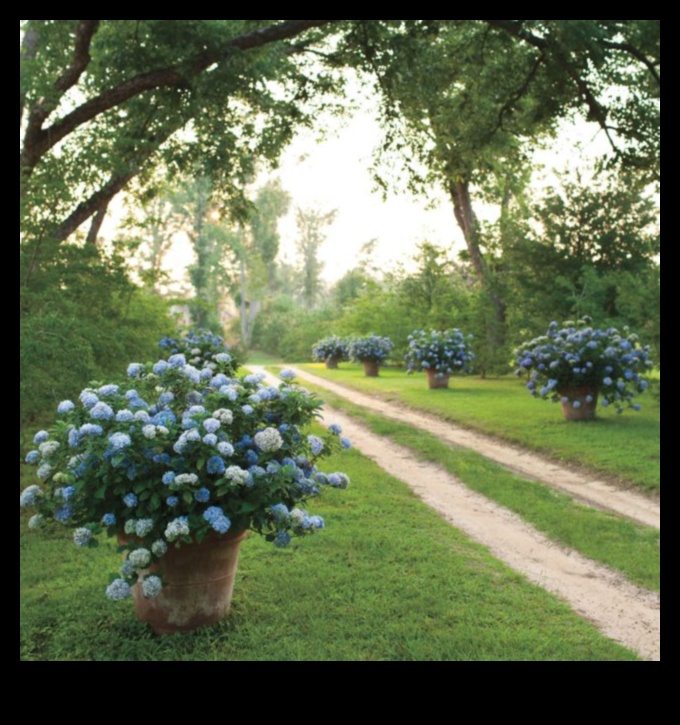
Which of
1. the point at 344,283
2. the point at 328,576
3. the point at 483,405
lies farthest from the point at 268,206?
the point at 328,576

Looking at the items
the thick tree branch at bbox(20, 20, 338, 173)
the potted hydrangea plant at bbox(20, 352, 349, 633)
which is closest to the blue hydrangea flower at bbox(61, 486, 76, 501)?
the potted hydrangea plant at bbox(20, 352, 349, 633)

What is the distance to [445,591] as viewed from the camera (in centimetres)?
441

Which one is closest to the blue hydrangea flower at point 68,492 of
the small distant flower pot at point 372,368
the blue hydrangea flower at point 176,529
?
the blue hydrangea flower at point 176,529

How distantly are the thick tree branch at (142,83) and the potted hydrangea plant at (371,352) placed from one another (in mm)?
14143

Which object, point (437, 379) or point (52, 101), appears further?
point (437, 379)

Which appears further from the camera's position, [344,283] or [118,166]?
[344,283]

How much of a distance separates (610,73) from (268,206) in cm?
3857

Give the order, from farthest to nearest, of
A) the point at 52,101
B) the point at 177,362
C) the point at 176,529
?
1. the point at 52,101
2. the point at 177,362
3. the point at 176,529

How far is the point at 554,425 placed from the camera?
35.7 feet

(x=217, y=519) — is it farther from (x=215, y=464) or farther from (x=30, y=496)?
(x=30, y=496)

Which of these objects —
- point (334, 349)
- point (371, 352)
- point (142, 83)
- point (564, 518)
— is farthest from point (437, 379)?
point (564, 518)

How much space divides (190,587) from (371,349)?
18.5 metres

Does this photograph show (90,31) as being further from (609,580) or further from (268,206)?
(268,206)

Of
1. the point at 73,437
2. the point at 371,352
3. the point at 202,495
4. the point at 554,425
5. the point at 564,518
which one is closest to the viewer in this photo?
the point at 202,495
